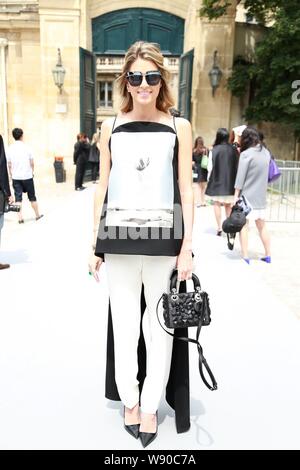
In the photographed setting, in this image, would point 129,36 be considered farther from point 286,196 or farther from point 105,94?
point 105,94

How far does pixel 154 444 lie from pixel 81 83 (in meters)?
14.1

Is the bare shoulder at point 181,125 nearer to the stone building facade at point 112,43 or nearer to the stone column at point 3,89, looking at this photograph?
the stone building facade at point 112,43

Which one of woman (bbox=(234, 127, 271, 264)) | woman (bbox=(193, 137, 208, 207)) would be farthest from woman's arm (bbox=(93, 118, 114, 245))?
woman (bbox=(193, 137, 208, 207))

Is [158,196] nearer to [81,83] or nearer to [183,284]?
[183,284]

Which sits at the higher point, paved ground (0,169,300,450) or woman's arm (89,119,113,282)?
woman's arm (89,119,113,282)

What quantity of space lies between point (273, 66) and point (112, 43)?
5784 millimetres

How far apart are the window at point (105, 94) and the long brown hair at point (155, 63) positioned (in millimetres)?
40519

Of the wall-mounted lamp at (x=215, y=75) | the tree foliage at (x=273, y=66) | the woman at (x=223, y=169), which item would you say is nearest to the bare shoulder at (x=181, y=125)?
the woman at (x=223, y=169)

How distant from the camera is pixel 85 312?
4363 millimetres

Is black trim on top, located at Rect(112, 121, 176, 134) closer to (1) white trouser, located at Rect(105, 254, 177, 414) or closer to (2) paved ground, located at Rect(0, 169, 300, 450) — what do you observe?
(1) white trouser, located at Rect(105, 254, 177, 414)

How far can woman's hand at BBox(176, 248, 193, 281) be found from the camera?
2357 mm

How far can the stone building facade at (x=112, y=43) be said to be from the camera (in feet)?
48.7

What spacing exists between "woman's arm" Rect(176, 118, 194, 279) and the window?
40.7 meters

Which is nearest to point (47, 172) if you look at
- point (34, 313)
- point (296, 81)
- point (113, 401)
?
point (296, 81)
